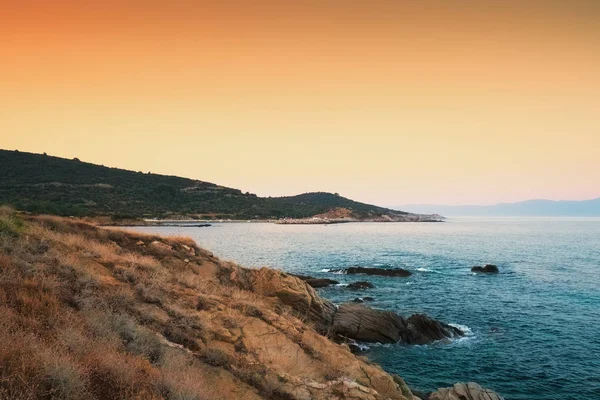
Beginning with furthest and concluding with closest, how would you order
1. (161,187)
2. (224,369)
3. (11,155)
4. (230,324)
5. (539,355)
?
1. (161,187)
2. (11,155)
3. (539,355)
4. (230,324)
5. (224,369)

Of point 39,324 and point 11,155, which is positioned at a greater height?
point 11,155

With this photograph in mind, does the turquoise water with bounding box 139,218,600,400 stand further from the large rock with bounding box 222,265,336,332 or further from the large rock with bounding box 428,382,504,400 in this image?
the large rock with bounding box 222,265,336,332

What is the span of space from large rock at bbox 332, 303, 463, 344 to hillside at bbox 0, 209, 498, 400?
1025 cm

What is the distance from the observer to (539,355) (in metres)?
23.4

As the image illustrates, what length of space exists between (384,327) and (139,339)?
20.7m

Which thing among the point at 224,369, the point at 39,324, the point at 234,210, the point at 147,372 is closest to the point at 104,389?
the point at 147,372

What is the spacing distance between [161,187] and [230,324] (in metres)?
171

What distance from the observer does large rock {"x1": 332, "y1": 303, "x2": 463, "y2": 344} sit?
2562cm

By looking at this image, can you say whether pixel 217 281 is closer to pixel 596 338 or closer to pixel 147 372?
pixel 147 372

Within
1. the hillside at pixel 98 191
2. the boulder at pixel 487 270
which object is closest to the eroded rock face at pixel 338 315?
the boulder at pixel 487 270

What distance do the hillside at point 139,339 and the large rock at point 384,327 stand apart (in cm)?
1025

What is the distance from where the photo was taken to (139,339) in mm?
8891

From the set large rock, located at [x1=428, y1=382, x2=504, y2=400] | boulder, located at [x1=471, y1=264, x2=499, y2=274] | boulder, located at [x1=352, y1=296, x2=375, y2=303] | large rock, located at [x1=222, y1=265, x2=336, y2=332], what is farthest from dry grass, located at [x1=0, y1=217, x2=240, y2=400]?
boulder, located at [x1=471, y1=264, x2=499, y2=274]

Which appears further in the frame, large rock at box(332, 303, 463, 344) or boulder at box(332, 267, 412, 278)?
boulder at box(332, 267, 412, 278)
